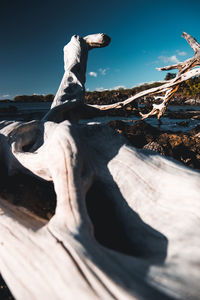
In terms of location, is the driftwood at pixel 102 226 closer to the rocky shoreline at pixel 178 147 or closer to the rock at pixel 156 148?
the rock at pixel 156 148

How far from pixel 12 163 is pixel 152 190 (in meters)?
1.52

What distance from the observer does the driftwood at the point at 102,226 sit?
83cm

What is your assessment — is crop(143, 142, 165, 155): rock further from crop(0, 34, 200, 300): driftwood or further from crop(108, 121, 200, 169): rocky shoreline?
crop(0, 34, 200, 300): driftwood

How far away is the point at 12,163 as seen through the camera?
1927 millimetres

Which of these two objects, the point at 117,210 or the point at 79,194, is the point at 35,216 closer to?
the point at 79,194

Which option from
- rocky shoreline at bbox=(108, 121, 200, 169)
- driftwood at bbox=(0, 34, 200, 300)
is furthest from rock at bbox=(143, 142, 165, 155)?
driftwood at bbox=(0, 34, 200, 300)

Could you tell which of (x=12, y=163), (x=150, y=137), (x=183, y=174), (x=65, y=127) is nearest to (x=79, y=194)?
(x=65, y=127)

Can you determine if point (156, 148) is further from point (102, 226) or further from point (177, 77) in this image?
point (177, 77)

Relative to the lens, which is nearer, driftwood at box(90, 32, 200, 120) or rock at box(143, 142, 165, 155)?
rock at box(143, 142, 165, 155)

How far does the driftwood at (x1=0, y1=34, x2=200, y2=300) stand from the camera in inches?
32.6

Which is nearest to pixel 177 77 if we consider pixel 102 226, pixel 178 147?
pixel 178 147

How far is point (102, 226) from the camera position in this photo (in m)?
1.33

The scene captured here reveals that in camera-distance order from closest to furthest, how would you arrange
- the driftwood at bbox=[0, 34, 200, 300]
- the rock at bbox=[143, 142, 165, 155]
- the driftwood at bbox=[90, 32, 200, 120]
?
the driftwood at bbox=[0, 34, 200, 300], the rock at bbox=[143, 142, 165, 155], the driftwood at bbox=[90, 32, 200, 120]

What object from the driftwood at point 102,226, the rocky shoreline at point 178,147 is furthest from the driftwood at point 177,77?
the driftwood at point 102,226
